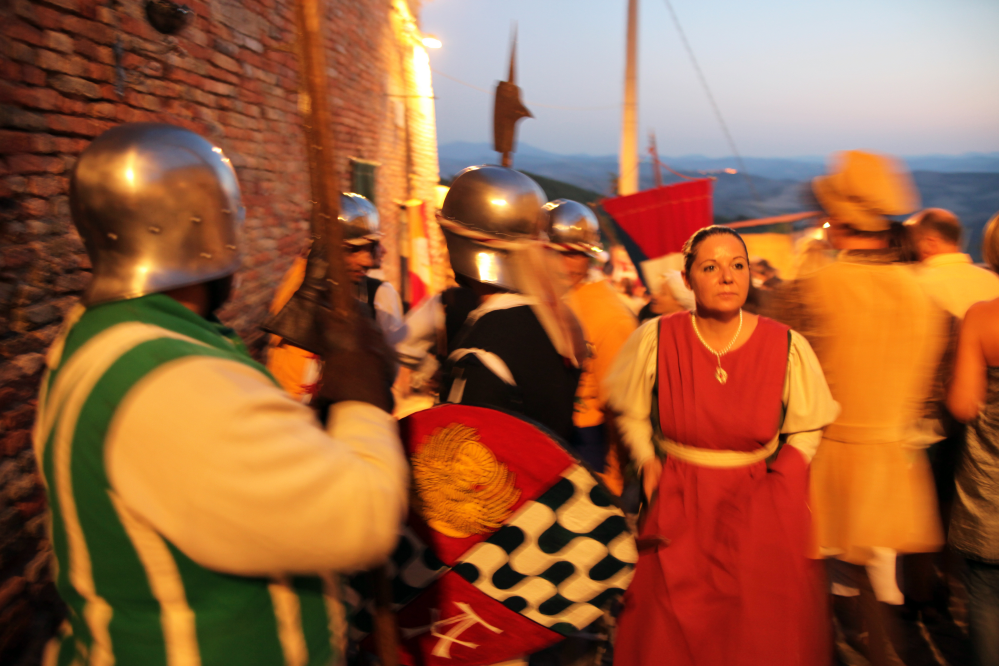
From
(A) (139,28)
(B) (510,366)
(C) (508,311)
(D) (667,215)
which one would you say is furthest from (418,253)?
(B) (510,366)

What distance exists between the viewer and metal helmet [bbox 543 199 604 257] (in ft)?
11.8

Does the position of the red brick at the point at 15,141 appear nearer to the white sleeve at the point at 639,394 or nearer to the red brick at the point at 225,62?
the red brick at the point at 225,62

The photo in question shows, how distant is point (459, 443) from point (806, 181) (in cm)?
222

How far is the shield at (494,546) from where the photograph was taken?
190 cm

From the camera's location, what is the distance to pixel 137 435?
997mm

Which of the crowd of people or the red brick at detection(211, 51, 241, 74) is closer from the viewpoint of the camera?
the crowd of people

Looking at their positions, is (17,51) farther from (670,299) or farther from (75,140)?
(670,299)

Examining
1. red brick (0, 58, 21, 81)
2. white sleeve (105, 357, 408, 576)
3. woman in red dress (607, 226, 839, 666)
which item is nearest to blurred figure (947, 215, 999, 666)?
woman in red dress (607, 226, 839, 666)

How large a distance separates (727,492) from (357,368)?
1557 mm

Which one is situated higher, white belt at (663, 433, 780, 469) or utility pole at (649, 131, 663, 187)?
utility pole at (649, 131, 663, 187)

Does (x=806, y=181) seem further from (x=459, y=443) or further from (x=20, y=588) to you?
(x=20, y=588)

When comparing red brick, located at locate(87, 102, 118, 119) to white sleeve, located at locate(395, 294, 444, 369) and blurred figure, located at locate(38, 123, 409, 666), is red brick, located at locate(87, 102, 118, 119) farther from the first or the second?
blurred figure, located at locate(38, 123, 409, 666)

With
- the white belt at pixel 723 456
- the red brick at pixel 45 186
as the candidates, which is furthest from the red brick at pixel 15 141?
the white belt at pixel 723 456

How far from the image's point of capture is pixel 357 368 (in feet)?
4.47
